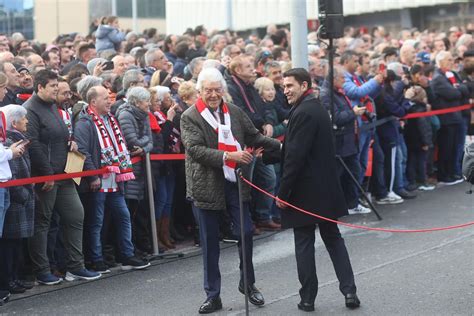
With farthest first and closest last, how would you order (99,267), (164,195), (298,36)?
(298,36), (164,195), (99,267)

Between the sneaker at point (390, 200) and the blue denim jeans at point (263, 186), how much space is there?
2459 mm

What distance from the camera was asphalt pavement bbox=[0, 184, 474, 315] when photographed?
7969mm

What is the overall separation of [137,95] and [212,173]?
2.51 meters

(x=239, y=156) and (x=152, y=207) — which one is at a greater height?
(x=239, y=156)

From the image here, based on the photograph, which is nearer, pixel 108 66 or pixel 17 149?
pixel 17 149

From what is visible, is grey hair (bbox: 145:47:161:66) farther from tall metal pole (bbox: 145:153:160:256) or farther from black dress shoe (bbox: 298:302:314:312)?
black dress shoe (bbox: 298:302:314:312)

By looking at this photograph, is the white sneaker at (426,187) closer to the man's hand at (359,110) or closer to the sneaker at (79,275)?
the man's hand at (359,110)

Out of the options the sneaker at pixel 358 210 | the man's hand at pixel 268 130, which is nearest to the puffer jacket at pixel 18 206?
the man's hand at pixel 268 130

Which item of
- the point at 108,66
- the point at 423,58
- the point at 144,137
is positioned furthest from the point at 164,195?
the point at 423,58

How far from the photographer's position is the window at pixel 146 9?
47.2 metres

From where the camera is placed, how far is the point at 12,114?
854 centimetres

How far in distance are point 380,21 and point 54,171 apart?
2583 centimetres

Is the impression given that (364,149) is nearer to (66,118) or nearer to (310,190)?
(66,118)

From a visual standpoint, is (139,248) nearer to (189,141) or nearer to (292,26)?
(189,141)
